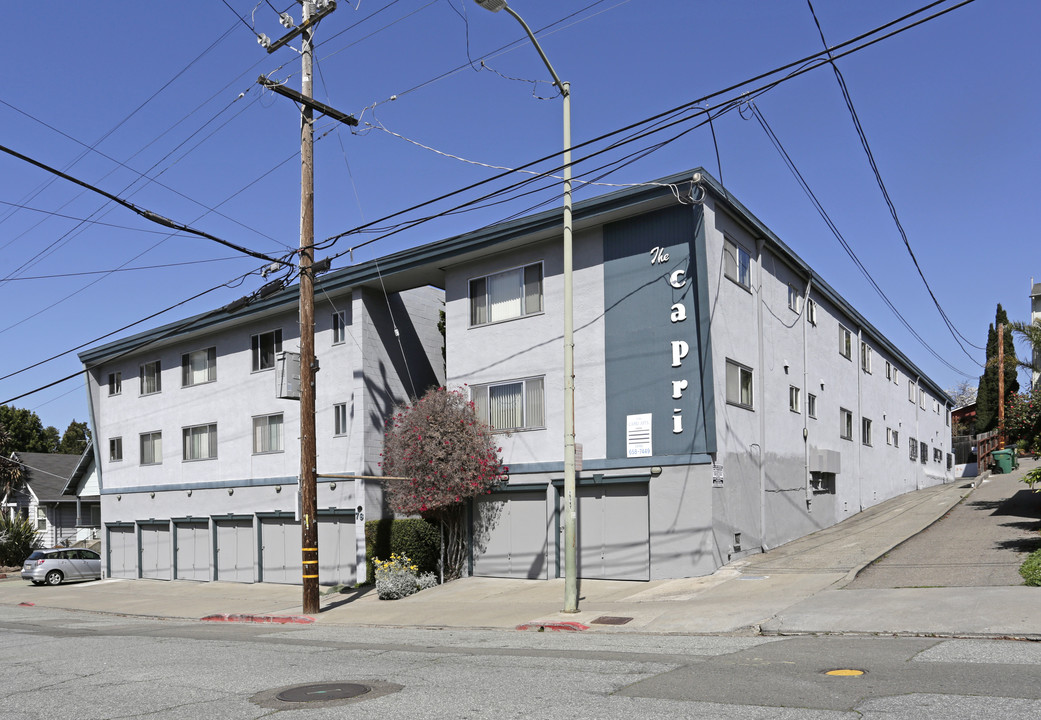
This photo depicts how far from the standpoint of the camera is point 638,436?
21.4 metres

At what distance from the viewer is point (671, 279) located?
69.8 ft

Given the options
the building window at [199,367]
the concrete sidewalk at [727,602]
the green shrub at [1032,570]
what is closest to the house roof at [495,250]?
the building window at [199,367]

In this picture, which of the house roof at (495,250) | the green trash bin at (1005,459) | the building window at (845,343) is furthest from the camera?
the green trash bin at (1005,459)

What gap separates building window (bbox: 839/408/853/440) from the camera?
101 feet

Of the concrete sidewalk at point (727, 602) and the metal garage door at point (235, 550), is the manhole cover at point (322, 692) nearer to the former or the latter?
the concrete sidewalk at point (727, 602)

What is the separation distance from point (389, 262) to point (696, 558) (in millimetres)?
12337

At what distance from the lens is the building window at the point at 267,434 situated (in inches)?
1190

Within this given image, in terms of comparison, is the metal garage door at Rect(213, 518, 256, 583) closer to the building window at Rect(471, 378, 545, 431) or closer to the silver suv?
the silver suv

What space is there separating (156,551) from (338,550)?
39.3 feet

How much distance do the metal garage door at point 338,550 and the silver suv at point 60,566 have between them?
50.4 ft

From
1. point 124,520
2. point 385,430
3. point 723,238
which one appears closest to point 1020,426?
point 723,238

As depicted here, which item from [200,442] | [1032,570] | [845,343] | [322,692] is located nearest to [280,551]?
[200,442]

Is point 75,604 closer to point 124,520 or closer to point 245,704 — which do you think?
point 124,520

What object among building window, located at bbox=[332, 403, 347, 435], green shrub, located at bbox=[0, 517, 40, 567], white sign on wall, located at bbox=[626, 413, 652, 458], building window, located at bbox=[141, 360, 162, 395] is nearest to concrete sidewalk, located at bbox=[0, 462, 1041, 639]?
white sign on wall, located at bbox=[626, 413, 652, 458]
